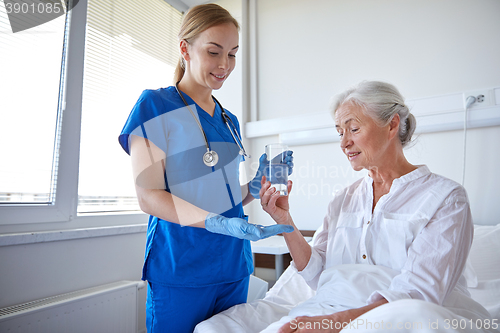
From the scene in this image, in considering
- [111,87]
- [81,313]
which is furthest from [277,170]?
[111,87]

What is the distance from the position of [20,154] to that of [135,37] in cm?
129

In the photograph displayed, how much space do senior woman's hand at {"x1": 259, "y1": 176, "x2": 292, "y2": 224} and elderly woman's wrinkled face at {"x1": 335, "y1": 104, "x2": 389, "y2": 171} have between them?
299 millimetres

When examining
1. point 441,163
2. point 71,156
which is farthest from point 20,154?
point 441,163

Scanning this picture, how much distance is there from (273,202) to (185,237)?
0.30m

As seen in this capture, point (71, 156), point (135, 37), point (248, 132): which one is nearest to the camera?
point (71, 156)

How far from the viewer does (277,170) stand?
1073 millimetres

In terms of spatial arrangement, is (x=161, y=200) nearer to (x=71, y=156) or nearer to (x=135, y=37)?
(x=71, y=156)

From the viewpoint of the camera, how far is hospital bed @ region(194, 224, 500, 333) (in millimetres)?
975

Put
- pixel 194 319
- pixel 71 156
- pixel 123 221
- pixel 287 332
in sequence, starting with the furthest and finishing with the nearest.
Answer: pixel 123 221 < pixel 71 156 < pixel 194 319 < pixel 287 332

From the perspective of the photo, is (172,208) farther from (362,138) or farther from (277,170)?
(362,138)

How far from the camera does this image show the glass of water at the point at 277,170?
1074mm

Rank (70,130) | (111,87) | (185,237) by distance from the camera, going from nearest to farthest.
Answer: (185,237), (70,130), (111,87)

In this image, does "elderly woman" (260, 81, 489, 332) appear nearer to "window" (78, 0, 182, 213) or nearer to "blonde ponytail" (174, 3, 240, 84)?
"blonde ponytail" (174, 3, 240, 84)

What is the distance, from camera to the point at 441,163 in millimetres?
2041
